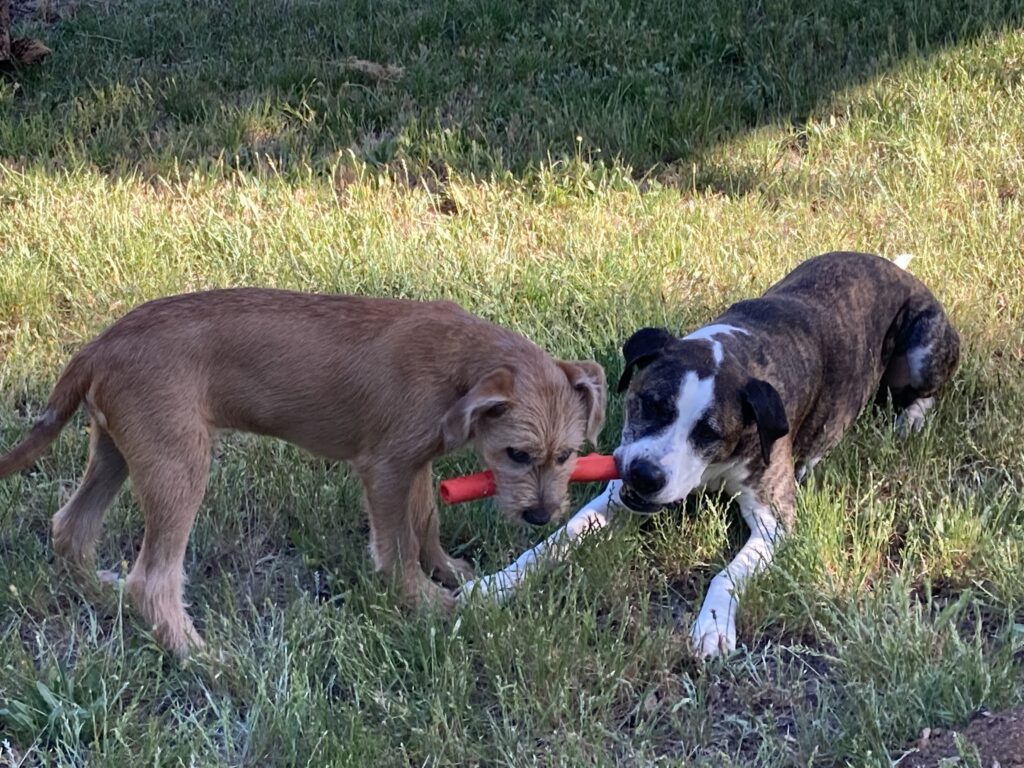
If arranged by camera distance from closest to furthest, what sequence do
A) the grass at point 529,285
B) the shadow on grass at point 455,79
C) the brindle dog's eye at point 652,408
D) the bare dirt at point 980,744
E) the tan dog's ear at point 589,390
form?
the bare dirt at point 980,744
the grass at point 529,285
the tan dog's ear at point 589,390
the brindle dog's eye at point 652,408
the shadow on grass at point 455,79

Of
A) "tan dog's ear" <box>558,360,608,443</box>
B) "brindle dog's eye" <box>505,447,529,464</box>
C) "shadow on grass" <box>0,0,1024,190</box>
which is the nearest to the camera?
"brindle dog's eye" <box>505,447,529,464</box>

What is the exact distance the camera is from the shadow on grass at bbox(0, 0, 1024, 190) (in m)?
8.49

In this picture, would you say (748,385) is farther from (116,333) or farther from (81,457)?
(81,457)

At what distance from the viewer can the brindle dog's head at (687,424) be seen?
4578 millimetres

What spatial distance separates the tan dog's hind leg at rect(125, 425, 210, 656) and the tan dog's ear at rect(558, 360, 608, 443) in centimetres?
128

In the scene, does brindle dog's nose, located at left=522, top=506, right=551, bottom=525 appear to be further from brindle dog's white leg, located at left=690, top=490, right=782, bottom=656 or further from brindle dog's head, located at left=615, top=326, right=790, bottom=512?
brindle dog's white leg, located at left=690, top=490, right=782, bottom=656

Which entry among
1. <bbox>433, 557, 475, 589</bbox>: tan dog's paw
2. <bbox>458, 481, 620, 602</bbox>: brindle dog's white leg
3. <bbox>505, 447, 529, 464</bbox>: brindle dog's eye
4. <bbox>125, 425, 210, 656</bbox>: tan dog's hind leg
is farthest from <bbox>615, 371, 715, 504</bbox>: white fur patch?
<bbox>125, 425, 210, 656</bbox>: tan dog's hind leg

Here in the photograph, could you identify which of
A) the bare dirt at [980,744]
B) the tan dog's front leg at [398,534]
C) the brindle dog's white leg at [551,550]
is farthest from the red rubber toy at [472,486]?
the bare dirt at [980,744]

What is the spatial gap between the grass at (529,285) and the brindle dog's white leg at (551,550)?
8 cm

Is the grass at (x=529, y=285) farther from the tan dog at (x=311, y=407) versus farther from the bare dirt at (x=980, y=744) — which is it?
the tan dog at (x=311, y=407)

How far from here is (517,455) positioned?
4266 millimetres

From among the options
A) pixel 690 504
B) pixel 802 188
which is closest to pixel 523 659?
pixel 690 504

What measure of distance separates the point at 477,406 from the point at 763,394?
3.80ft

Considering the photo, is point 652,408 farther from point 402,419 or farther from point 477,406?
point 402,419
